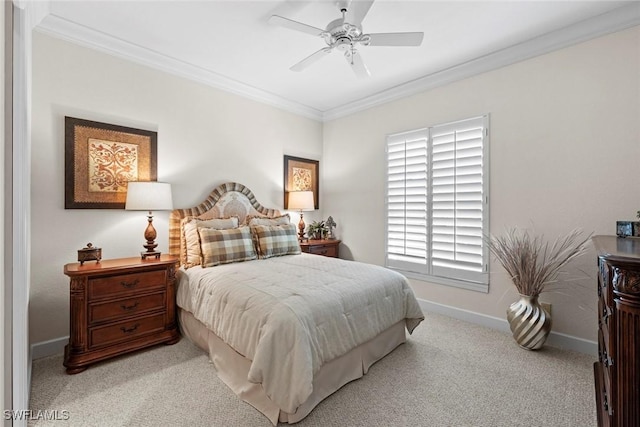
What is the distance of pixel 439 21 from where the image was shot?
8.29 ft

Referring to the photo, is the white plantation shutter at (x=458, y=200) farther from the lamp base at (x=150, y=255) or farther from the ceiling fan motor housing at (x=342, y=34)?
the lamp base at (x=150, y=255)

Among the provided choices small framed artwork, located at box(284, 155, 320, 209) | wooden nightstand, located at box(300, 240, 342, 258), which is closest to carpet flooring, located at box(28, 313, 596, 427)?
wooden nightstand, located at box(300, 240, 342, 258)

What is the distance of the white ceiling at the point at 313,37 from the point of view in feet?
7.74

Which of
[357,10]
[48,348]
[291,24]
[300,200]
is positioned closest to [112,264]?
[48,348]

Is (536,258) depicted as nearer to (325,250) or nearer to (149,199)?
(325,250)

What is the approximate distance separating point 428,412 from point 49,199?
339 centimetres

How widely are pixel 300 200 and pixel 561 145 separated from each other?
2.97m

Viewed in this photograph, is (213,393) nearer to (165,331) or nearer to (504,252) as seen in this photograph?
(165,331)

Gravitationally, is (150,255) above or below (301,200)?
below

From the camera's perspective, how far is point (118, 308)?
2.47m

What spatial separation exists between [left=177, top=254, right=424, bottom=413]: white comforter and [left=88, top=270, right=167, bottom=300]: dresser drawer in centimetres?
24

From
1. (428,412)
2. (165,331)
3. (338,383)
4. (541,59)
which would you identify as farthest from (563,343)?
(165,331)

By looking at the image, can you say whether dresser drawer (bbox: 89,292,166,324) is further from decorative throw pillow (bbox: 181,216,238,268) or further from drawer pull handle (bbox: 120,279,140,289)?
decorative throw pillow (bbox: 181,216,238,268)

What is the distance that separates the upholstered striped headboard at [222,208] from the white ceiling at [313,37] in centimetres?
132
